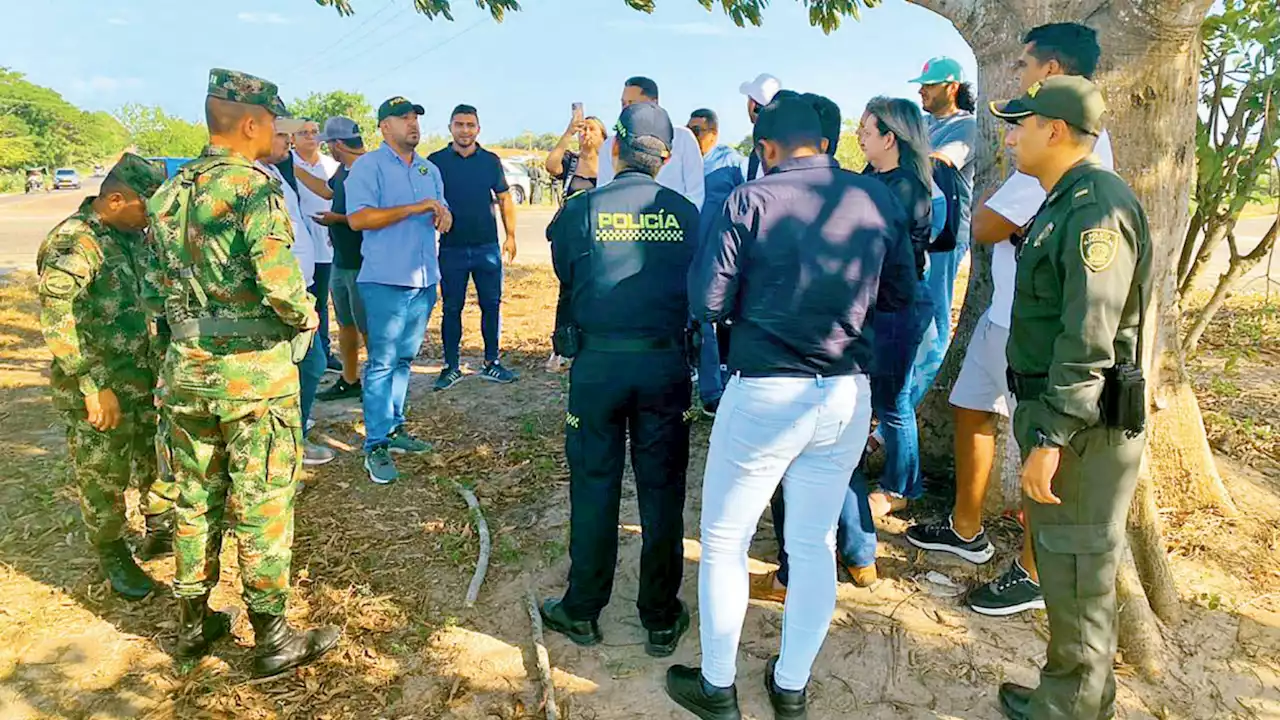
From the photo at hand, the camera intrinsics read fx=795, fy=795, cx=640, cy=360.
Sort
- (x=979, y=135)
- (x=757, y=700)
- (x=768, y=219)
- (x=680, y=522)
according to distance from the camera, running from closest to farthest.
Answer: (x=768, y=219)
(x=757, y=700)
(x=680, y=522)
(x=979, y=135)

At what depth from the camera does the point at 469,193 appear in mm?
6148

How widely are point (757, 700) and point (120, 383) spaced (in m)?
2.97

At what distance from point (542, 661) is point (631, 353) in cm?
121

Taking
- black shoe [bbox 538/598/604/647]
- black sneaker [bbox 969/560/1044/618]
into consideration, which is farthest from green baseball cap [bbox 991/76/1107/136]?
black shoe [bbox 538/598/604/647]

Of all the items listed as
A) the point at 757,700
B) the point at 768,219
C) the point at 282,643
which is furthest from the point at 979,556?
the point at 282,643

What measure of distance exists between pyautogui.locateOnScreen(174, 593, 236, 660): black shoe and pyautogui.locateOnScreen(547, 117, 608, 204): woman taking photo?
11.5 ft

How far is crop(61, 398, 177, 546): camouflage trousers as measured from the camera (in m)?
3.44

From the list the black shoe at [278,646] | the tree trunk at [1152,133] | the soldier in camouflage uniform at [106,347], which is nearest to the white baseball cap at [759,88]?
the tree trunk at [1152,133]

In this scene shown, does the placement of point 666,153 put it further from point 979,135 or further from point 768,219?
point 979,135

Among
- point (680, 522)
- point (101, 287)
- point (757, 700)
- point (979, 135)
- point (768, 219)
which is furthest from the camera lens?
point (979, 135)

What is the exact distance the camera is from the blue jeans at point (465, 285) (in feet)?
20.6

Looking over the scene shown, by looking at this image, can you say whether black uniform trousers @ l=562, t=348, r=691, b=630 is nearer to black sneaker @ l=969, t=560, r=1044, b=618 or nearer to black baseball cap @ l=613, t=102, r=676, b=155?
black baseball cap @ l=613, t=102, r=676, b=155

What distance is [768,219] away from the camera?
2414 mm

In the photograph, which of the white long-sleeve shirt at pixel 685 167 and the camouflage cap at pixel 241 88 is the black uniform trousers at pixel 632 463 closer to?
the camouflage cap at pixel 241 88
